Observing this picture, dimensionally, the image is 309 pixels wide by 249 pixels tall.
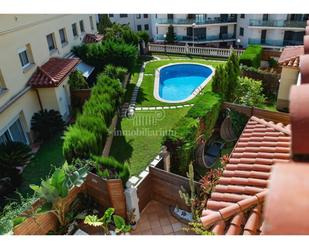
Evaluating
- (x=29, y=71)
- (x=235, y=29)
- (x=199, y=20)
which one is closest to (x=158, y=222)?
(x=29, y=71)

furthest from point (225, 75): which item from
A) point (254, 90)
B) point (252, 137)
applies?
point (252, 137)

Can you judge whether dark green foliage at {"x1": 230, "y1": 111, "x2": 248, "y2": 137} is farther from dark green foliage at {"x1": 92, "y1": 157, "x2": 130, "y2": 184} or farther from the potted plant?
the potted plant

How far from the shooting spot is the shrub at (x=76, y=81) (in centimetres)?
2456

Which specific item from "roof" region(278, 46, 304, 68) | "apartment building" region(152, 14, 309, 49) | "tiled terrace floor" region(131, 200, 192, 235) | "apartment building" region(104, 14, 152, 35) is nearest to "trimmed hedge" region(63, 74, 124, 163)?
"tiled terrace floor" region(131, 200, 192, 235)

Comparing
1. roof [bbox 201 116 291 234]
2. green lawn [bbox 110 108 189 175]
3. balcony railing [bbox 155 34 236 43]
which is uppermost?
roof [bbox 201 116 291 234]

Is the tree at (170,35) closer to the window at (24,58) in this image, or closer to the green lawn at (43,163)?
the window at (24,58)

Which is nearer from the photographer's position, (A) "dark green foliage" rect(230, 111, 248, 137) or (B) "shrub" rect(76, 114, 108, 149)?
(B) "shrub" rect(76, 114, 108, 149)

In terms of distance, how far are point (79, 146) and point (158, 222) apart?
5333 mm

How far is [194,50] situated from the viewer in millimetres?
41781

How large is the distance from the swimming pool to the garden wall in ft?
42.0

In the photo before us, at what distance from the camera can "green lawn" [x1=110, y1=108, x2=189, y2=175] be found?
675 inches

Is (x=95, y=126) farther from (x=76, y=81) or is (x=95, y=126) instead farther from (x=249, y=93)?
(x=249, y=93)

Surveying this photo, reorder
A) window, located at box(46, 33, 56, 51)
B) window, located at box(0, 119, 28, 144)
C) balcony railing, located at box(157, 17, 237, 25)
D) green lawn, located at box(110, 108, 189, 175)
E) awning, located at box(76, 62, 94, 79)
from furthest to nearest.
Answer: balcony railing, located at box(157, 17, 237, 25) → awning, located at box(76, 62, 94, 79) → window, located at box(46, 33, 56, 51) → window, located at box(0, 119, 28, 144) → green lawn, located at box(110, 108, 189, 175)

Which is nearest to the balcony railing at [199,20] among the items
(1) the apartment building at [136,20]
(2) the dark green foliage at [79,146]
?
(1) the apartment building at [136,20]
